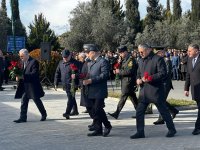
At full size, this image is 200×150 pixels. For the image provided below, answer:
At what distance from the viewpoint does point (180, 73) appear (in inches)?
1066

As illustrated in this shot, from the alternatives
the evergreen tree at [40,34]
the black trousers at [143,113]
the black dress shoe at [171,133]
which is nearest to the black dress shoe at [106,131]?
the black trousers at [143,113]

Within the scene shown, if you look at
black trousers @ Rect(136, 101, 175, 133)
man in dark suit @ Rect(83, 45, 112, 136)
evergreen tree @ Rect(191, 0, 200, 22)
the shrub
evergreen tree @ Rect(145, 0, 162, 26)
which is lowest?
black trousers @ Rect(136, 101, 175, 133)

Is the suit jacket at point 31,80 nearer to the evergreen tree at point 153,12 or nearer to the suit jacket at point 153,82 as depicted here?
the suit jacket at point 153,82

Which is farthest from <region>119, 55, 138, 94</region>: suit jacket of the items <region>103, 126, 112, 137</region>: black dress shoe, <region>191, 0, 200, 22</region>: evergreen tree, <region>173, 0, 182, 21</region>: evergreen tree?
<region>173, 0, 182, 21</region>: evergreen tree

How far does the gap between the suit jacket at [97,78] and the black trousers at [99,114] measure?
0.13 meters

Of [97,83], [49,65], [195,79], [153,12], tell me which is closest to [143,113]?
[97,83]

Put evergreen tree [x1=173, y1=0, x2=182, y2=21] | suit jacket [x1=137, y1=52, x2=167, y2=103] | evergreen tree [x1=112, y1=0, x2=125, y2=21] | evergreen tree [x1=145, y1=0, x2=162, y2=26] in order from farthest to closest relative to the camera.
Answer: evergreen tree [x1=145, y1=0, x2=162, y2=26]
evergreen tree [x1=173, y1=0, x2=182, y2=21]
evergreen tree [x1=112, y1=0, x2=125, y2=21]
suit jacket [x1=137, y1=52, x2=167, y2=103]

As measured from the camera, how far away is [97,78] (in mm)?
9047

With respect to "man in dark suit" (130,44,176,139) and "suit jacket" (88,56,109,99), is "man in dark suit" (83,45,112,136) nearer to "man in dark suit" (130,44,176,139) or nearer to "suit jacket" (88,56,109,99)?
"suit jacket" (88,56,109,99)

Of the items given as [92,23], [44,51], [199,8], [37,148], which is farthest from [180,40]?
[37,148]

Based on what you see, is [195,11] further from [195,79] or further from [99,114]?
[99,114]

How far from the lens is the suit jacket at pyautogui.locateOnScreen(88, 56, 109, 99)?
9.09m

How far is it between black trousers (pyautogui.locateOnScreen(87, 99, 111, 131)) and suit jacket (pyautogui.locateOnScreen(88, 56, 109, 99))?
13 centimetres

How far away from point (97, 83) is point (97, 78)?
15 centimetres
